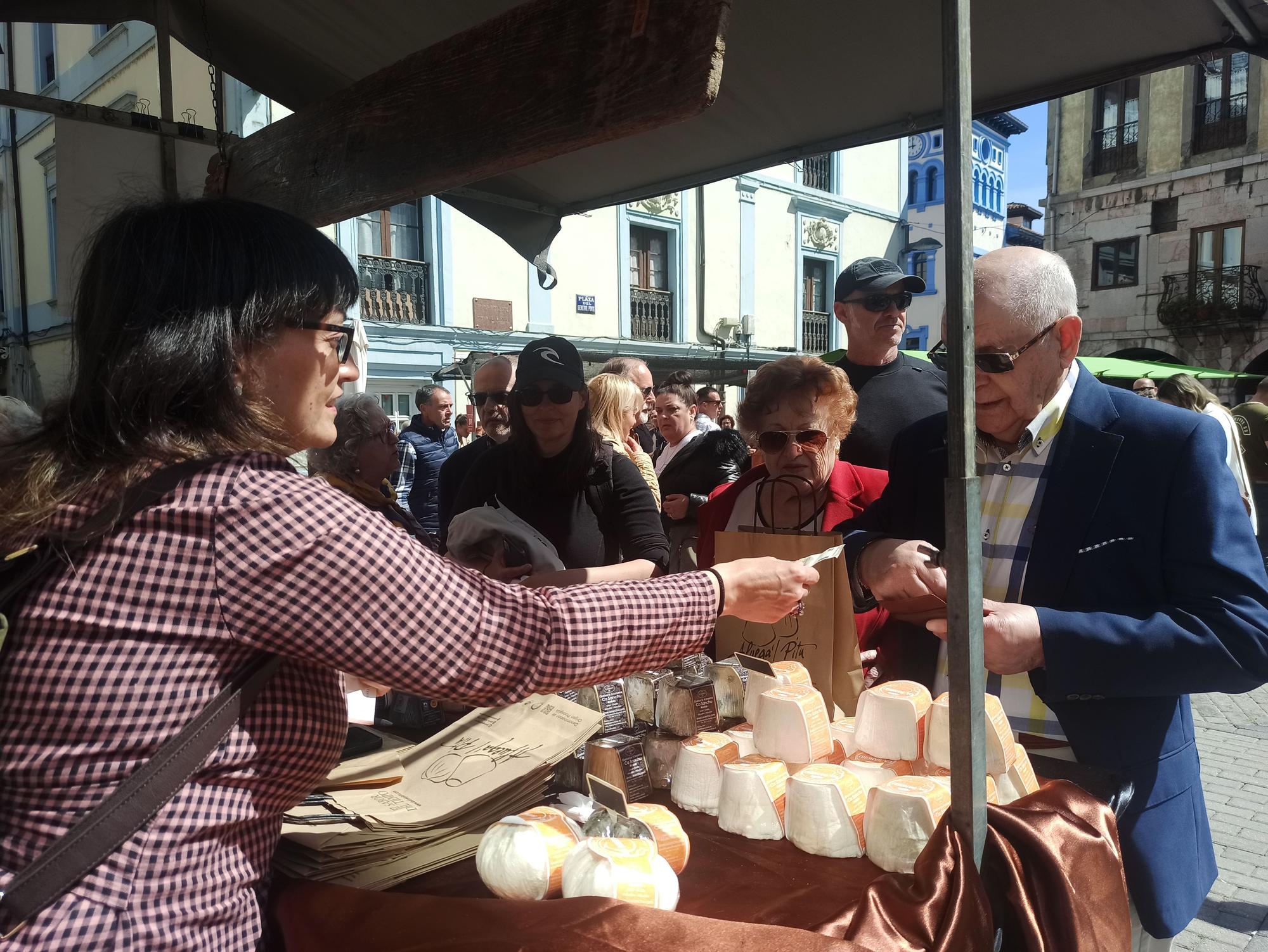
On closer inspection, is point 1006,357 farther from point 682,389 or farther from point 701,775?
point 682,389

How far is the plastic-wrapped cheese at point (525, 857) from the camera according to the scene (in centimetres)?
125

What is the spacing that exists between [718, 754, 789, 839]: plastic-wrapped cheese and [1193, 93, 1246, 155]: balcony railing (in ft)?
80.2

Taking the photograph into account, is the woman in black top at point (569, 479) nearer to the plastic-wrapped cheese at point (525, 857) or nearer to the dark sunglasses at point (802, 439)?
the dark sunglasses at point (802, 439)

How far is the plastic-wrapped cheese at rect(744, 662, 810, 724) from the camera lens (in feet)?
5.69

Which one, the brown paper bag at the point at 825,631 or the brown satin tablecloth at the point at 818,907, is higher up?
the brown paper bag at the point at 825,631

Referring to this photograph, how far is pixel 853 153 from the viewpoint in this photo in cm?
2125

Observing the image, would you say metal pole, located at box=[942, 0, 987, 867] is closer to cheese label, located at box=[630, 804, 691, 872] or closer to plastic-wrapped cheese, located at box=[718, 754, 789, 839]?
plastic-wrapped cheese, located at box=[718, 754, 789, 839]

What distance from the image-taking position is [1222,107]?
2044 cm

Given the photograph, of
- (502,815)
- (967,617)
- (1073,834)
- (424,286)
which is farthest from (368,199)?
(424,286)

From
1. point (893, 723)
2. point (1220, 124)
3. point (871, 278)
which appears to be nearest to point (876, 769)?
point (893, 723)

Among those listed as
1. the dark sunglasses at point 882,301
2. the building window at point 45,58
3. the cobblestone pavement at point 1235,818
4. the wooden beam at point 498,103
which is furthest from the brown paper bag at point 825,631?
the building window at point 45,58

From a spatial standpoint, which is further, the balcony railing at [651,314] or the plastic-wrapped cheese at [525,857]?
the balcony railing at [651,314]

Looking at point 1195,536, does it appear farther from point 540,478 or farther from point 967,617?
point 540,478

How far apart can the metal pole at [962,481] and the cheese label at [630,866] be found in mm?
433
